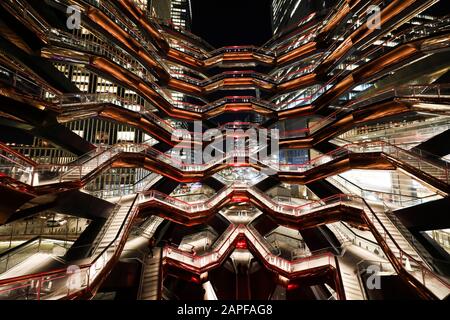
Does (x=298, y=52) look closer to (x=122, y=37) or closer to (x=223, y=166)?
(x=223, y=166)

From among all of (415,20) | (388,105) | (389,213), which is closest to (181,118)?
(388,105)

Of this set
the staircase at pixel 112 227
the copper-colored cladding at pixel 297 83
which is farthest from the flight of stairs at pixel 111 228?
the copper-colored cladding at pixel 297 83

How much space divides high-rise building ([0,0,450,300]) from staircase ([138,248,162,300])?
0.06m

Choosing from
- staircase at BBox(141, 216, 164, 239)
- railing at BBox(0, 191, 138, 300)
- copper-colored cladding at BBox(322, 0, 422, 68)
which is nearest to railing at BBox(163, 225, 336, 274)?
staircase at BBox(141, 216, 164, 239)

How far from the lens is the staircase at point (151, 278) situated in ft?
32.3

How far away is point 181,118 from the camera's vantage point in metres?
19.8

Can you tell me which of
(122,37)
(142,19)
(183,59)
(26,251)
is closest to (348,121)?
(183,59)

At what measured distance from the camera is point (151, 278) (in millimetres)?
10750

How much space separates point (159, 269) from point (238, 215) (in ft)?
38.6

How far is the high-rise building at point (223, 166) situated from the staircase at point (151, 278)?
0.21 ft

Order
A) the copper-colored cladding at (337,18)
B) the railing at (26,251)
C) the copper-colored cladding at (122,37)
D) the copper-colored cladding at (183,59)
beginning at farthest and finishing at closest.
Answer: the copper-colored cladding at (183,59), the copper-colored cladding at (337,18), the copper-colored cladding at (122,37), the railing at (26,251)

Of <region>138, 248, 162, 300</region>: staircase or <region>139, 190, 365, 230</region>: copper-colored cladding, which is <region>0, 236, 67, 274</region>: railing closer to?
<region>138, 248, 162, 300</region>: staircase

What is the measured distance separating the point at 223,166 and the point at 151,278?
9.24 m

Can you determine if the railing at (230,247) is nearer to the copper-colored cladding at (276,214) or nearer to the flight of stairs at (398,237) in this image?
the copper-colored cladding at (276,214)
